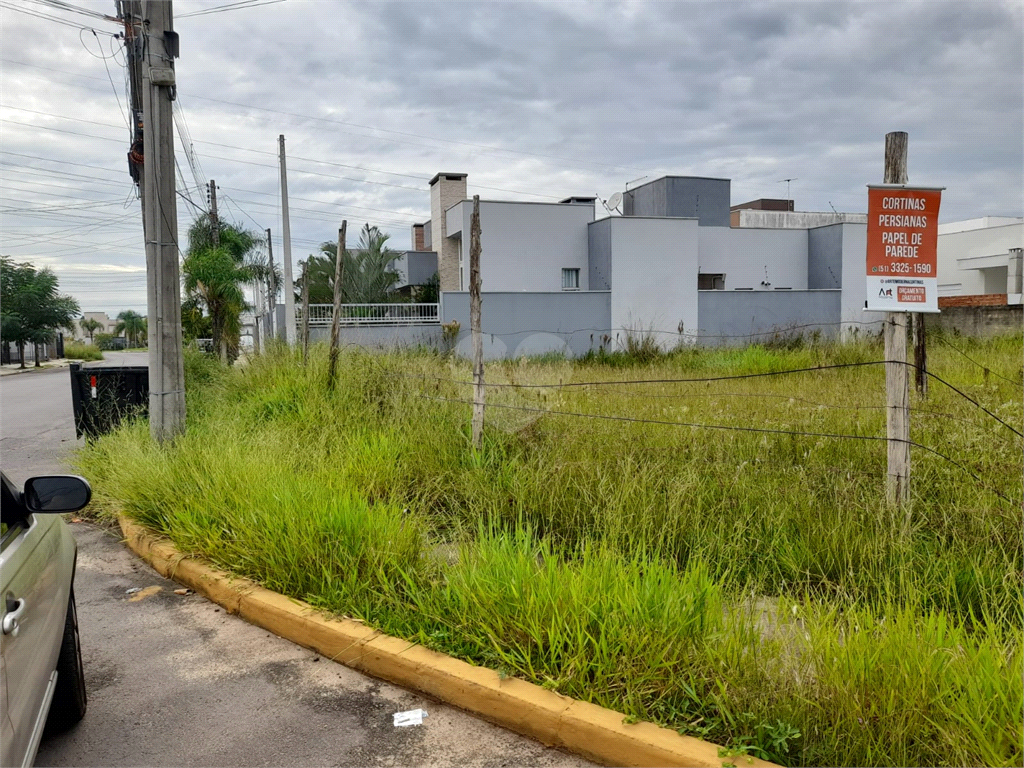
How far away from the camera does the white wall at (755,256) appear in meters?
34.0

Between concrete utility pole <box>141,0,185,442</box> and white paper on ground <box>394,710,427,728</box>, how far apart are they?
5.70 m

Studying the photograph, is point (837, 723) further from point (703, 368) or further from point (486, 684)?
point (703, 368)

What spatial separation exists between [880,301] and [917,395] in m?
5.94

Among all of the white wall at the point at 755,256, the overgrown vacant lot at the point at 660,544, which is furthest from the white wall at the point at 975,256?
the overgrown vacant lot at the point at 660,544

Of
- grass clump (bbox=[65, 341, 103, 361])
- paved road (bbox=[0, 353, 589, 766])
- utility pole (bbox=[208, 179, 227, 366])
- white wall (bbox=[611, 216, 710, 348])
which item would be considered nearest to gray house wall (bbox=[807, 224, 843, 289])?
white wall (bbox=[611, 216, 710, 348])

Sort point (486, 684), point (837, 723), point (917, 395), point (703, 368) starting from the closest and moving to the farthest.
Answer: point (837, 723), point (486, 684), point (917, 395), point (703, 368)

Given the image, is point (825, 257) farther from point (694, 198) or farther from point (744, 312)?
point (744, 312)

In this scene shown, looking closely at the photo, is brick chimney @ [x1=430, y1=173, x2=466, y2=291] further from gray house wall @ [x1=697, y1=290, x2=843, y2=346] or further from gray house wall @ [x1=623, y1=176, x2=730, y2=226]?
gray house wall @ [x1=697, y1=290, x2=843, y2=346]

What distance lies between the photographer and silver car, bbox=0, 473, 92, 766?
224 centimetres

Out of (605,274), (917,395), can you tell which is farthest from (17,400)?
(917,395)

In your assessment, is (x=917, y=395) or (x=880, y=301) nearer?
(x=880, y=301)

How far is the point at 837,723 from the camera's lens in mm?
2867

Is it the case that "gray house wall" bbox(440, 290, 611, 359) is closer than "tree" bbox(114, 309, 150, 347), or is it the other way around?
"gray house wall" bbox(440, 290, 611, 359)

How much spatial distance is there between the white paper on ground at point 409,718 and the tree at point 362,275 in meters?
33.8
